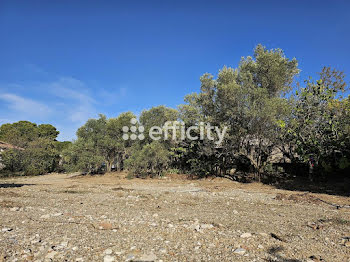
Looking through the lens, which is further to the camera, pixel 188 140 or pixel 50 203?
pixel 188 140

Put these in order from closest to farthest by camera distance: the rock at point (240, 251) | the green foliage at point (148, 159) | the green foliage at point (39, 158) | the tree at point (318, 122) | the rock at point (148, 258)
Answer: the rock at point (148, 258) → the rock at point (240, 251) → the tree at point (318, 122) → the green foliage at point (148, 159) → the green foliage at point (39, 158)

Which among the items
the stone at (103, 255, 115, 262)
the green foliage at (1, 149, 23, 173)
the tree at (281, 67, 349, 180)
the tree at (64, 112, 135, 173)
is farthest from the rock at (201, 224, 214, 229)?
the green foliage at (1, 149, 23, 173)

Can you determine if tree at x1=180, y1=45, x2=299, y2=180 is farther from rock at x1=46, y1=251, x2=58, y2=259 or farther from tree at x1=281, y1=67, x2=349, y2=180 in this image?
rock at x1=46, y1=251, x2=58, y2=259

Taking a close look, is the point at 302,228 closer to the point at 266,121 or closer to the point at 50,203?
the point at 50,203

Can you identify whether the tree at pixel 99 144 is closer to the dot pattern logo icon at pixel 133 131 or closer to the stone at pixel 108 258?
the dot pattern logo icon at pixel 133 131

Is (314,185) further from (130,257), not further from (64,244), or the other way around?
(64,244)

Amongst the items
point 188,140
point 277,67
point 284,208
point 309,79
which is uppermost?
point 277,67

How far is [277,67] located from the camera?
13.9 meters

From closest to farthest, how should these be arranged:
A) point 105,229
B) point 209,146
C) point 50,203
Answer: point 105,229
point 50,203
point 209,146

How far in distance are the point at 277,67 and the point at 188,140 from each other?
8.62 meters

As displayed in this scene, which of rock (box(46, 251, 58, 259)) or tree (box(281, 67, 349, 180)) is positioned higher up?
tree (box(281, 67, 349, 180))

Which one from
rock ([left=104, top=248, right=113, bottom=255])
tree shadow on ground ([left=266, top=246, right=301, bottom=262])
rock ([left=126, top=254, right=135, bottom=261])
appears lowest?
tree shadow on ground ([left=266, top=246, right=301, bottom=262])

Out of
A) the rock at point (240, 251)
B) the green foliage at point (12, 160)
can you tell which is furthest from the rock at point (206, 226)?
the green foliage at point (12, 160)

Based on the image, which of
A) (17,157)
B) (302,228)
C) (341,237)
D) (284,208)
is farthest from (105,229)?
(17,157)
